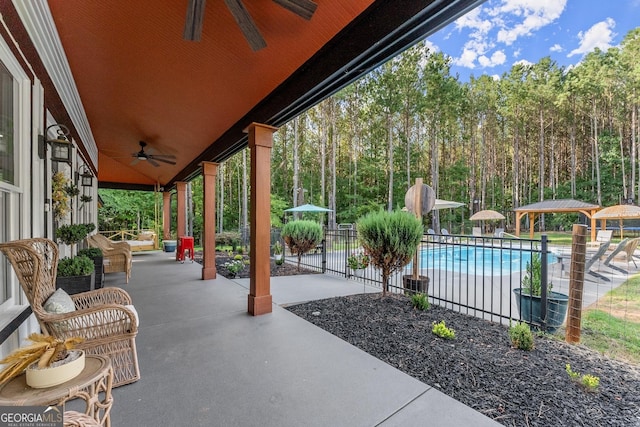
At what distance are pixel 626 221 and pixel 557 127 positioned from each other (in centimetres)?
758

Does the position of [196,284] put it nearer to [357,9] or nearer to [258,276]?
[258,276]

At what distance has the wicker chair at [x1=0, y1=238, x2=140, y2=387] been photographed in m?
1.79

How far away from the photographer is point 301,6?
1.91 m

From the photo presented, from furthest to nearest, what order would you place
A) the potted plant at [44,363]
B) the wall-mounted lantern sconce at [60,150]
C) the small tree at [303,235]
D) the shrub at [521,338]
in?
the small tree at [303,235] < the wall-mounted lantern sconce at [60,150] < the shrub at [521,338] < the potted plant at [44,363]

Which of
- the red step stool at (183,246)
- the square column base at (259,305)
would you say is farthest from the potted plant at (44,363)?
the red step stool at (183,246)

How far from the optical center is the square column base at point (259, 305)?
12.3 feet

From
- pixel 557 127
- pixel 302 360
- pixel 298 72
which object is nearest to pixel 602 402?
pixel 302 360

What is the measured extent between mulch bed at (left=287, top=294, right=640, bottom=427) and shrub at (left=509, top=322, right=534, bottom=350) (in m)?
0.07

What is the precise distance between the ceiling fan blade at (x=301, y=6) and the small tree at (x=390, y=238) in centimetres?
287

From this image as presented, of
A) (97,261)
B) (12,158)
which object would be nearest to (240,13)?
(12,158)

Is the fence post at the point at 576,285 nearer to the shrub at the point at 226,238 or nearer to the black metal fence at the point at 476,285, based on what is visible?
the black metal fence at the point at 476,285

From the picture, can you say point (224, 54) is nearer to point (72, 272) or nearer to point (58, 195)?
point (58, 195)

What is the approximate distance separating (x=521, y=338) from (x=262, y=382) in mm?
2411

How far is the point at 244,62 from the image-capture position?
9.40 feet
